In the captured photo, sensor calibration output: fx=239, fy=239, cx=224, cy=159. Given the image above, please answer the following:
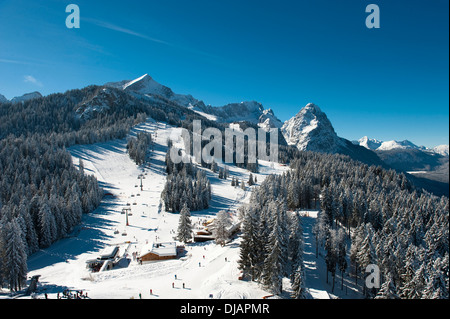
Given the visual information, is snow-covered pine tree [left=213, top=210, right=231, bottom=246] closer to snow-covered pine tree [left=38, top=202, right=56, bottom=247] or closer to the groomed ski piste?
the groomed ski piste

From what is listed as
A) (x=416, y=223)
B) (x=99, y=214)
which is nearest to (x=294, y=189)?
(x=416, y=223)

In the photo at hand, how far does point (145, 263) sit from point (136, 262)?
318 centimetres

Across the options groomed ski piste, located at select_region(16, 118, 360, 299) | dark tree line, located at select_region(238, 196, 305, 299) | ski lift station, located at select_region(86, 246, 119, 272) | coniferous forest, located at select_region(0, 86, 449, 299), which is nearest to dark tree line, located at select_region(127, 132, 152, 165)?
coniferous forest, located at select_region(0, 86, 449, 299)

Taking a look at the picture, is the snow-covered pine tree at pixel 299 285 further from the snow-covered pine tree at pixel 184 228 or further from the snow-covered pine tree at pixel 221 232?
the snow-covered pine tree at pixel 184 228

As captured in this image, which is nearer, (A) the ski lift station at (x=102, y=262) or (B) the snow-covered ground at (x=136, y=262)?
(B) the snow-covered ground at (x=136, y=262)

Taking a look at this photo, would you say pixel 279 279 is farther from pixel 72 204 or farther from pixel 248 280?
pixel 72 204

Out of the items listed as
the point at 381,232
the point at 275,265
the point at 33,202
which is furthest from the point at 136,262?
the point at 381,232

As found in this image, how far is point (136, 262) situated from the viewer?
45.6 meters

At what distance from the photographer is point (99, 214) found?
249 feet

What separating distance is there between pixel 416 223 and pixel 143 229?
78.1 m

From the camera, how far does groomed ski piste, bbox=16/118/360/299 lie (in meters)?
31.5

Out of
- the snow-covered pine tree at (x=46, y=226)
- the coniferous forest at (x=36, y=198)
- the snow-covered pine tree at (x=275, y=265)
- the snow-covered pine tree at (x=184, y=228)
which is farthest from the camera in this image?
the snow-covered pine tree at (x=184, y=228)

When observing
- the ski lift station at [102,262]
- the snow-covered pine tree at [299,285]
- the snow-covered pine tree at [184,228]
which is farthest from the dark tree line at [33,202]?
the snow-covered pine tree at [299,285]

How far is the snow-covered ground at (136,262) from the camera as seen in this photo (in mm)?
31734
